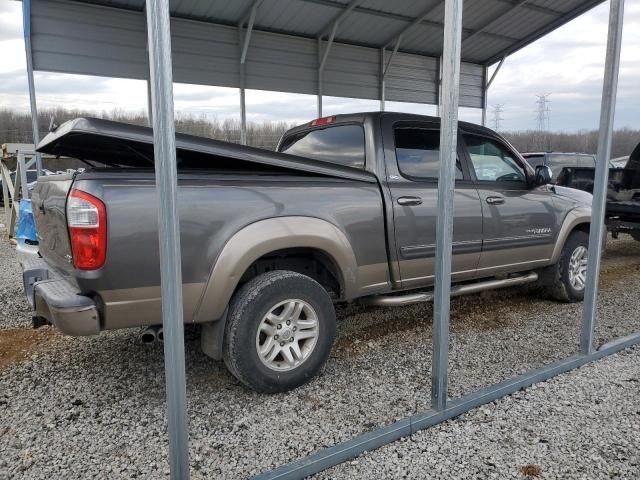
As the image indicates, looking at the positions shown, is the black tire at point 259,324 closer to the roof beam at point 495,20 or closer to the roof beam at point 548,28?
the roof beam at point 495,20

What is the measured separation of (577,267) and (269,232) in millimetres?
3730

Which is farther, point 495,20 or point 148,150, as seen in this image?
point 495,20

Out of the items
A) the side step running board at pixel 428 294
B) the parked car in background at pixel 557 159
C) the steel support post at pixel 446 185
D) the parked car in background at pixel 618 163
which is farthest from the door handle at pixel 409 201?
the parked car in background at pixel 557 159

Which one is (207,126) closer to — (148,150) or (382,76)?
(382,76)

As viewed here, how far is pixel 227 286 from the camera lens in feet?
8.97

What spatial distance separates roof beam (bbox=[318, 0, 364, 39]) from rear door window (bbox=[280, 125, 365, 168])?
7.36m

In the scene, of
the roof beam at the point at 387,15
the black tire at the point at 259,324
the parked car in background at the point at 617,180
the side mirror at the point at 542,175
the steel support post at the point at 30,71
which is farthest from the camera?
the roof beam at the point at 387,15

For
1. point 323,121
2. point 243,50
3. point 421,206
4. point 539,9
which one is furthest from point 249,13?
point 421,206

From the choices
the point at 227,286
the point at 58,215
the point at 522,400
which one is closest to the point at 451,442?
the point at 522,400

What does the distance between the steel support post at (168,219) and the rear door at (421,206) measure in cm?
203

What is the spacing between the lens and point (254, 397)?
2996 millimetres

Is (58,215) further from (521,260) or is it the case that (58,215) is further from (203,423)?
(521,260)

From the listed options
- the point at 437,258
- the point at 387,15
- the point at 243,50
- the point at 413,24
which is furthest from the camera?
the point at 413,24

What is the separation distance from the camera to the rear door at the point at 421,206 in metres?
3.55
